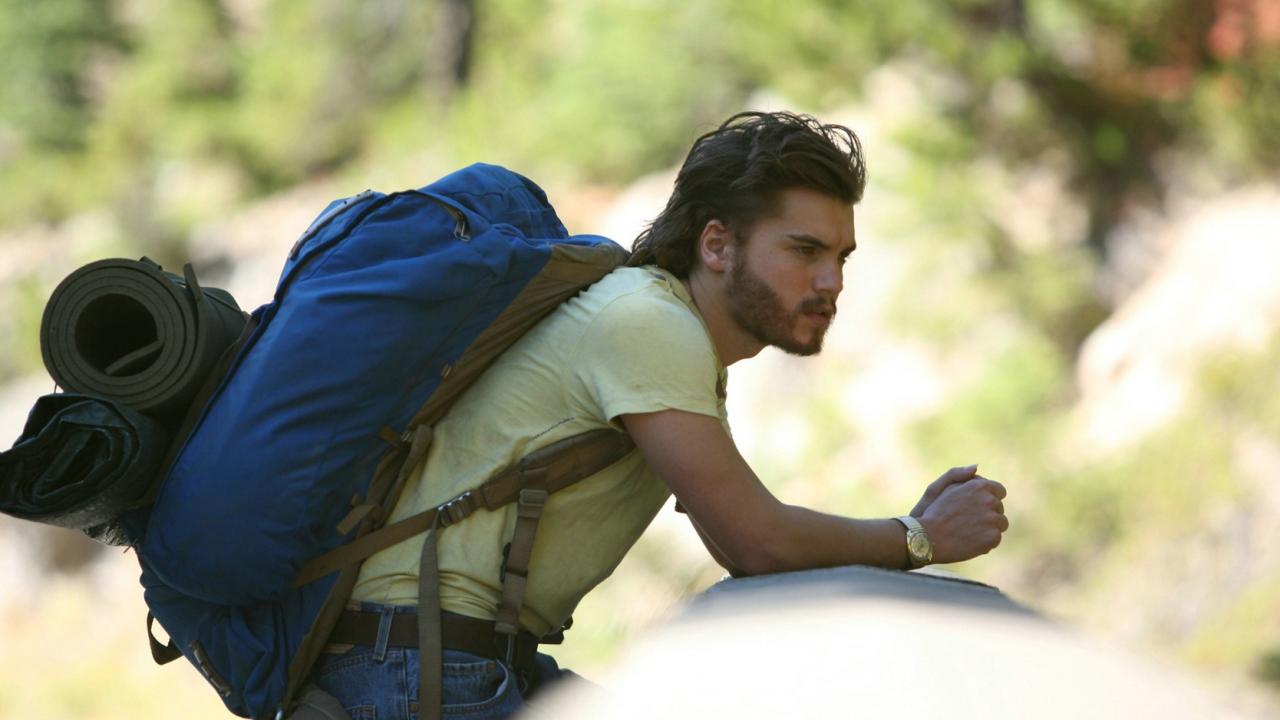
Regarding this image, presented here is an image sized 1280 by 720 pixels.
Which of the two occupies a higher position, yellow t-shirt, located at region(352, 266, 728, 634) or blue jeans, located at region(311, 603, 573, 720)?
yellow t-shirt, located at region(352, 266, 728, 634)

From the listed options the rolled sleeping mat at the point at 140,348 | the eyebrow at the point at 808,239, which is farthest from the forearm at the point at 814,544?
the rolled sleeping mat at the point at 140,348

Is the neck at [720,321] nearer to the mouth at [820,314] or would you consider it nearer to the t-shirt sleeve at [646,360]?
the mouth at [820,314]

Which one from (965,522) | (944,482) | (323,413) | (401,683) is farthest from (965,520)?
(323,413)

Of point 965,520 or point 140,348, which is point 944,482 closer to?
point 965,520

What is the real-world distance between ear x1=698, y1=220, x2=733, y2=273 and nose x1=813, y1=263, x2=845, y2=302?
0.54 ft

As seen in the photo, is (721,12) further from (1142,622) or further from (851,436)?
(1142,622)

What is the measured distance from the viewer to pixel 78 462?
7.00 ft

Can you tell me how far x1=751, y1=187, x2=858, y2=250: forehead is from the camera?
99.3 inches

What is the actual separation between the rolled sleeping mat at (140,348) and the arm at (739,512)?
2.27 feet

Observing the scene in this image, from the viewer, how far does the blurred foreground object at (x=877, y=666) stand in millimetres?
1566

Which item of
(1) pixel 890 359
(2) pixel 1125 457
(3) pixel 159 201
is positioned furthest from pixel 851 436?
(3) pixel 159 201

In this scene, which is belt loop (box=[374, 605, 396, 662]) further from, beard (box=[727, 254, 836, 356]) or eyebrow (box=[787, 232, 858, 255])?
eyebrow (box=[787, 232, 858, 255])

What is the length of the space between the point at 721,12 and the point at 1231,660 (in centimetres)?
791

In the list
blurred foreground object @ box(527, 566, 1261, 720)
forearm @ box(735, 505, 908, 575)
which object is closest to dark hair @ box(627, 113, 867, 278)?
forearm @ box(735, 505, 908, 575)
